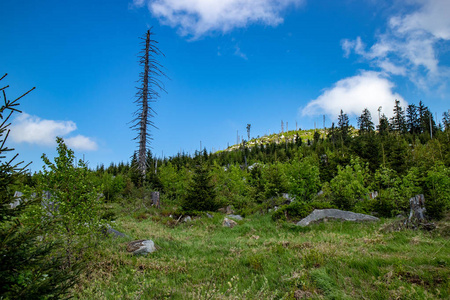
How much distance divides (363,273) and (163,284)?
4.82m

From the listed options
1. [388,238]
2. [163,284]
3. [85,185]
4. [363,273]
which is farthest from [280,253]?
[85,185]

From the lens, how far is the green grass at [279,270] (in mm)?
4898

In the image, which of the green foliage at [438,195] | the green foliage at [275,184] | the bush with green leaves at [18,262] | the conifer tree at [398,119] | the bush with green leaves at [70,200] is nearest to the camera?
the bush with green leaves at [18,262]

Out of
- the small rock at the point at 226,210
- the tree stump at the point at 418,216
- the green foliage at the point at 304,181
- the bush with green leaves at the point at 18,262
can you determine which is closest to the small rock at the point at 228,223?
the green foliage at the point at 304,181

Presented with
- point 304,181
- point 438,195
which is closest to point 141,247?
point 304,181

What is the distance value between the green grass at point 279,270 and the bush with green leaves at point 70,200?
937 mm

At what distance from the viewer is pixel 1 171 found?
9.86 feet

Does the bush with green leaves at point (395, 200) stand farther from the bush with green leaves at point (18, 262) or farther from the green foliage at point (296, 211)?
the bush with green leaves at point (18, 262)

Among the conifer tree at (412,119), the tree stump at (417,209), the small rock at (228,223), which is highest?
the conifer tree at (412,119)

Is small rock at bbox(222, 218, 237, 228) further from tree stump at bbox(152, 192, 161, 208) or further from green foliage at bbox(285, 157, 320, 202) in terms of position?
tree stump at bbox(152, 192, 161, 208)

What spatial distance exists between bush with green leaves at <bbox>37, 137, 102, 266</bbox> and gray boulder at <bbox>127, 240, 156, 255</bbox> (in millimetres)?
1912

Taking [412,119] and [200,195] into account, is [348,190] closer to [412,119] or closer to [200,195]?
[200,195]

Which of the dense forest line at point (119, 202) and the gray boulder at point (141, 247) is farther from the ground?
the dense forest line at point (119, 202)

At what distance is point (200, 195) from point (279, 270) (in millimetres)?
14434
